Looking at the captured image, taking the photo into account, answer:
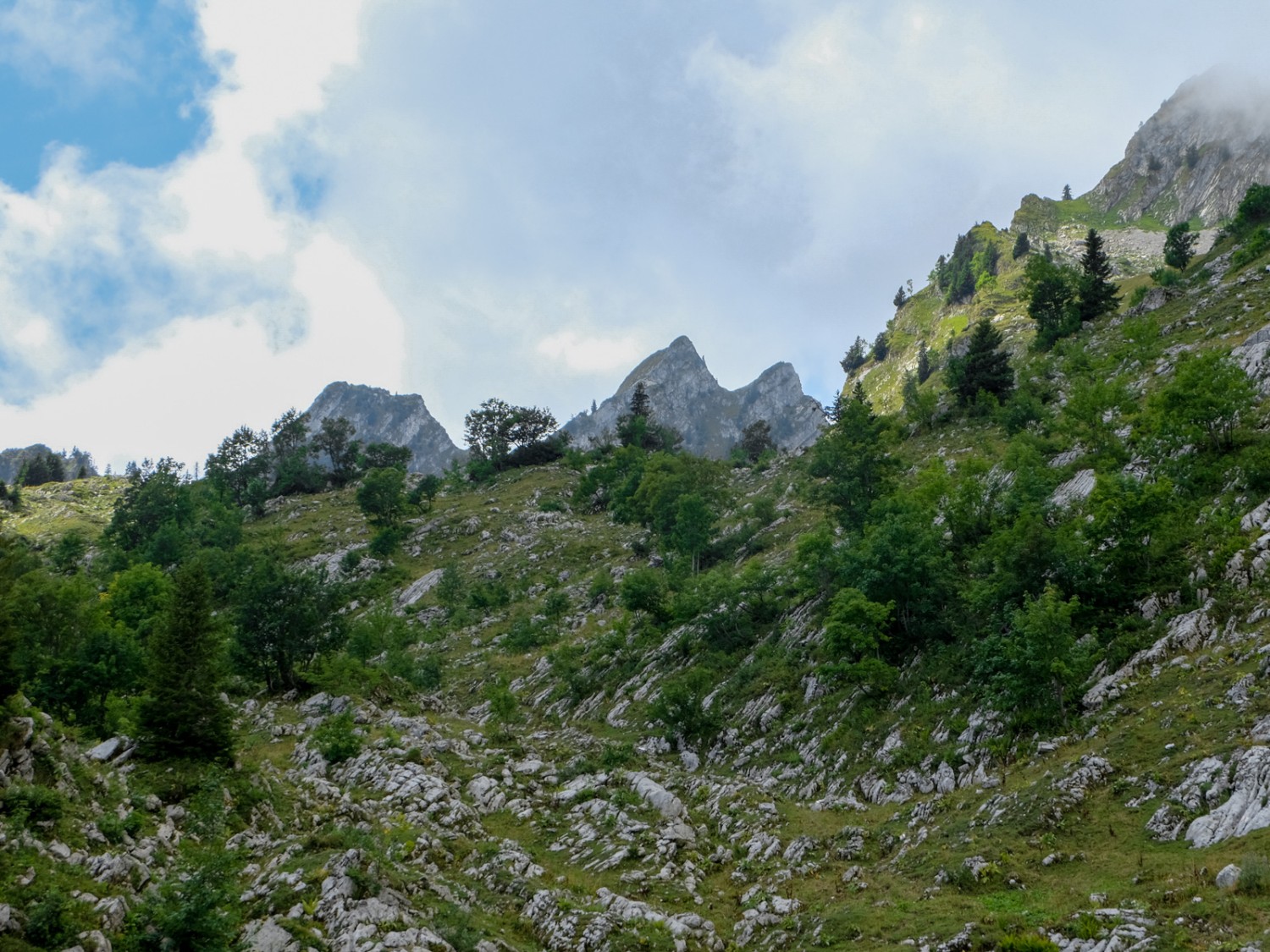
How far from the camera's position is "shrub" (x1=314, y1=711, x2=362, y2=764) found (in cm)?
2856

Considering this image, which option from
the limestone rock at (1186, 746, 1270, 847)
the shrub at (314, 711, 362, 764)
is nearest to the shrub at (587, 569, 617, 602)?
the shrub at (314, 711, 362, 764)

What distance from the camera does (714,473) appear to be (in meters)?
70.9

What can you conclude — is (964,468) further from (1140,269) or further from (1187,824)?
(1140,269)

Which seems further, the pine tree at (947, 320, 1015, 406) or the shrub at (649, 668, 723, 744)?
the pine tree at (947, 320, 1015, 406)

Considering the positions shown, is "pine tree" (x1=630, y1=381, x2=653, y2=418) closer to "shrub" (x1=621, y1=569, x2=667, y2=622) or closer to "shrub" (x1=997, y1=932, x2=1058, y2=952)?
"shrub" (x1=621, y1=569, x2=667, y2=622)

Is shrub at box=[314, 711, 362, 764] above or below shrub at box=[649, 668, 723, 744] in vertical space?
above

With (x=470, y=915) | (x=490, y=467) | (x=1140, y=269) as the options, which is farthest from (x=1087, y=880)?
(x=1140, y=269)

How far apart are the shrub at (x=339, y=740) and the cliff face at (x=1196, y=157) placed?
17758cm

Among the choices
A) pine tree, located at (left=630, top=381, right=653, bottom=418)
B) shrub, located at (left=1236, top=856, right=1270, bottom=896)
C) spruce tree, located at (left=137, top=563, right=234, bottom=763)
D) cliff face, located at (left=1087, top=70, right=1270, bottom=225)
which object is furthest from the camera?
cliff face, located at (left=1087, top=70, right=1270, bottom=225)

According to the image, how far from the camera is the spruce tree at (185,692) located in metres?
21.3

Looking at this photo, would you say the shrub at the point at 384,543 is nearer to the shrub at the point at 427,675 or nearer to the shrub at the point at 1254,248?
the shrub at the point at 427,675

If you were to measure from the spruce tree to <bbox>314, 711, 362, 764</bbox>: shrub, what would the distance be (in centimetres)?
678

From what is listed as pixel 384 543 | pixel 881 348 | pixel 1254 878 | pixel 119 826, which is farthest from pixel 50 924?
pixel 881 348

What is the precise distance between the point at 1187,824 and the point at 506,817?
19539mm
